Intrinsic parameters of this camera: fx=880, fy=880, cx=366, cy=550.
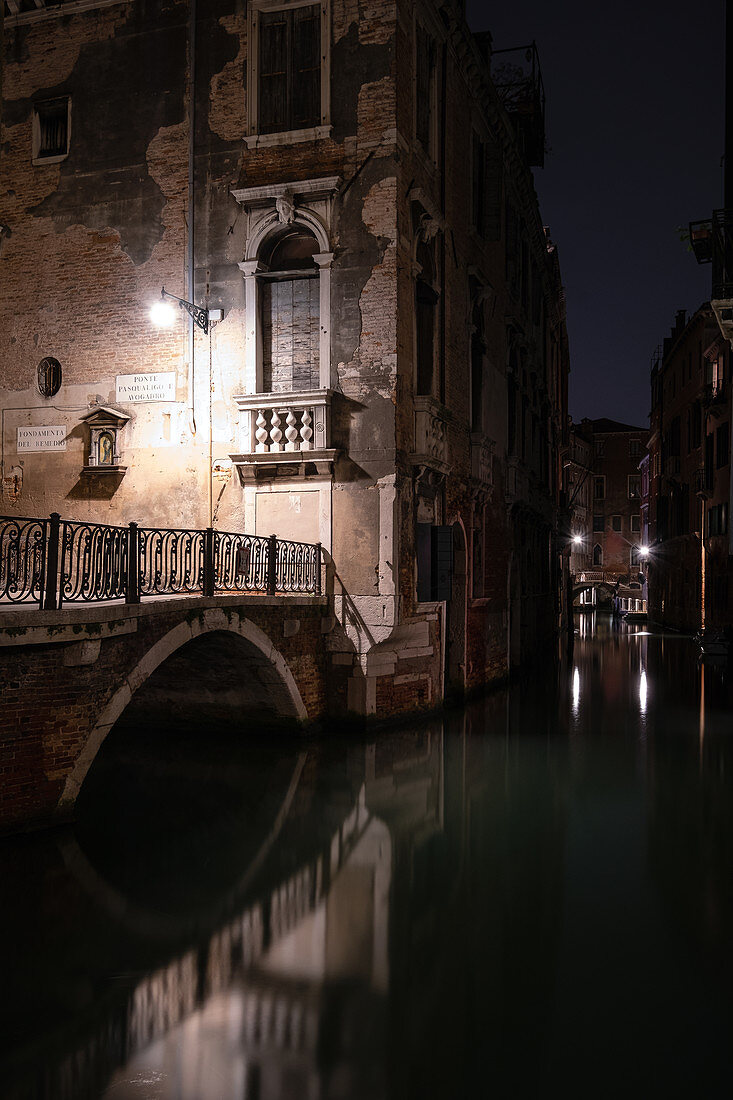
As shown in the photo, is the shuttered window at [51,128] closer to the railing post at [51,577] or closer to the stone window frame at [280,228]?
the stone window frame at [280,228]

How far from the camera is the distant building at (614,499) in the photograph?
70.2m

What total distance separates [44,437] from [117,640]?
7.60 meters

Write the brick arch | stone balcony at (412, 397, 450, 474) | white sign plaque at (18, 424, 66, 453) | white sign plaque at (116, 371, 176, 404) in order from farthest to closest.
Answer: white sign plaque at (18, 424, 66, 453) < white sign plaque at (116, 371, 176, 404) < stone balcony at (412, 397, 450, 474) < the brick arch

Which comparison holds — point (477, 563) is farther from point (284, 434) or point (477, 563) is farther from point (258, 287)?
point (258, 287)

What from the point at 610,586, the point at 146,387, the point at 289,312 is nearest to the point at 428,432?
the point at 289,312

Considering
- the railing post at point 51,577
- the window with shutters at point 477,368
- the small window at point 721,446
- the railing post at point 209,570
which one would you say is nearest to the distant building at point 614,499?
the small window at point 721,446

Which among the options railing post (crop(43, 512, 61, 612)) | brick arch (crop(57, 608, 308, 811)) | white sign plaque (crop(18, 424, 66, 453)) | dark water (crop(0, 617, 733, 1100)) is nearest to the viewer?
dark water (crop(0, 617, 733, 1100))

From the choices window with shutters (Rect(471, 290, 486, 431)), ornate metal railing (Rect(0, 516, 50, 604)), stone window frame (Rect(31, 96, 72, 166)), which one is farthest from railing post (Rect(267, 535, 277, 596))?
stone window frame (Rect(31, 96, 72, 166))

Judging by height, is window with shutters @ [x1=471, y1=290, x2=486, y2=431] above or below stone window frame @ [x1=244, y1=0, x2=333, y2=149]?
below

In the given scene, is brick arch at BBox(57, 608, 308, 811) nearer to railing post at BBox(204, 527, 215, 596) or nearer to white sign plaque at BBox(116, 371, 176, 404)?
railing post at BBox(204, 527, 215, 596)

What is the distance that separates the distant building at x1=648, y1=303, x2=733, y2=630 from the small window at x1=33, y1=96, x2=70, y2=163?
679 inches

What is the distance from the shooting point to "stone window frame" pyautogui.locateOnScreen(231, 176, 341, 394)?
42.3 ft

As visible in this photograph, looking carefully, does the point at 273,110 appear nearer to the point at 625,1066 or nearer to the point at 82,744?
the point at 82,744

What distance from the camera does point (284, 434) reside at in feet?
42.3
